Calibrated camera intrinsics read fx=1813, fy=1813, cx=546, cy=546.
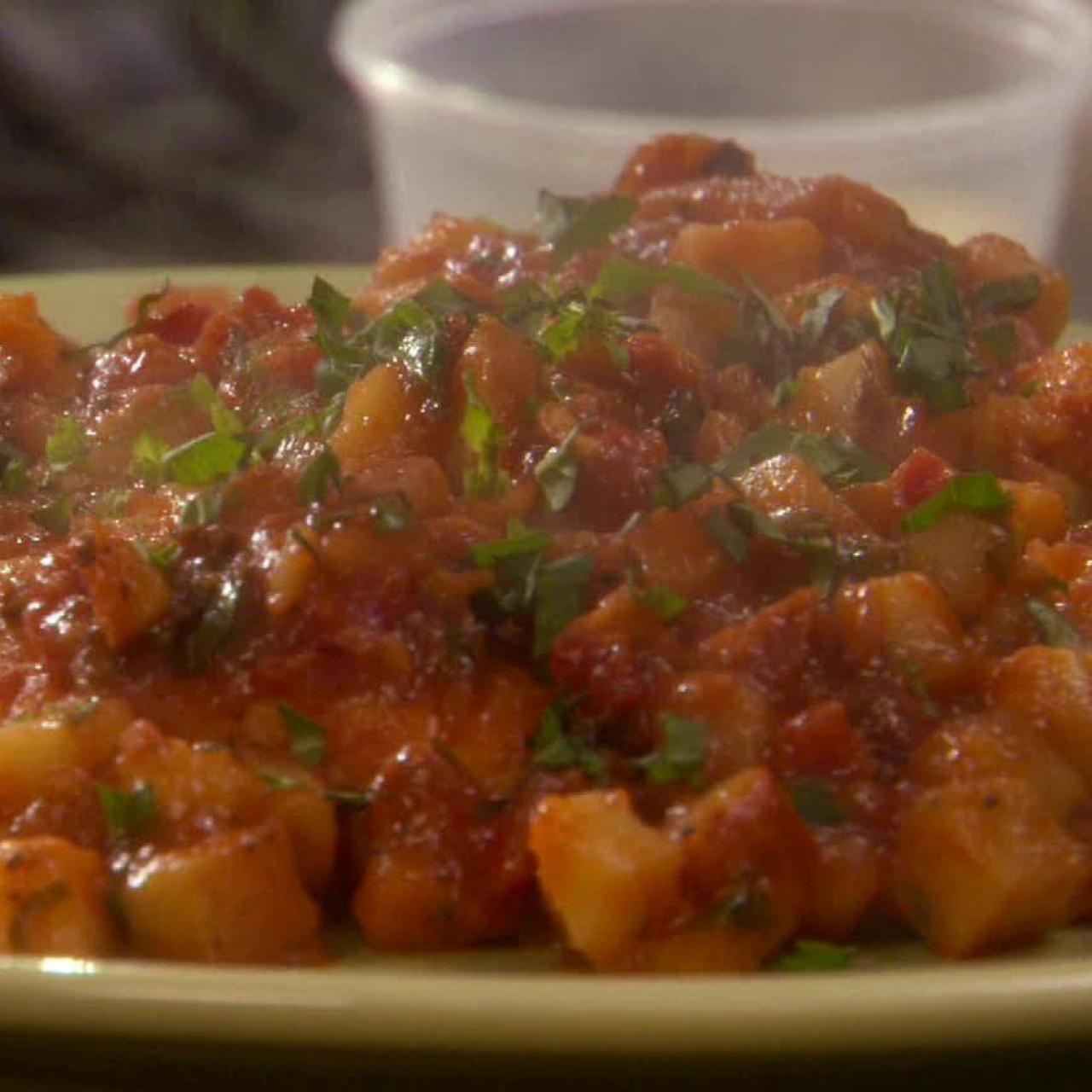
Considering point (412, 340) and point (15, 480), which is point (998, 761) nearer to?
point (412, 340)

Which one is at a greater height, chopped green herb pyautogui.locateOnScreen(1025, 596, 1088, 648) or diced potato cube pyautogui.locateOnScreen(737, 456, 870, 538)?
diced potato cube pyautogui.locateOnScreen(737, 456, 870, 538)

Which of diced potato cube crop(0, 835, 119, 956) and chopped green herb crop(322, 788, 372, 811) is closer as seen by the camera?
diced potato cube crop(0, 835, 119, 956)

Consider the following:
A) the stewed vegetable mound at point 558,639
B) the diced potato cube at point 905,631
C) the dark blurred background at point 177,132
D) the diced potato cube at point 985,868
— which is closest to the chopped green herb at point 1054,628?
the stewed vegetable mound at point 558,639

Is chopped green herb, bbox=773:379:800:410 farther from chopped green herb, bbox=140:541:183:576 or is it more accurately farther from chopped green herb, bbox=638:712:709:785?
chopped green herb, bbox=140:541:183:576

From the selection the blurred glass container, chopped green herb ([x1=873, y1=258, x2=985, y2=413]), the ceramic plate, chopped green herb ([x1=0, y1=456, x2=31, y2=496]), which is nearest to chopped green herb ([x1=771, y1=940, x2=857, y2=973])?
the ceramic plate

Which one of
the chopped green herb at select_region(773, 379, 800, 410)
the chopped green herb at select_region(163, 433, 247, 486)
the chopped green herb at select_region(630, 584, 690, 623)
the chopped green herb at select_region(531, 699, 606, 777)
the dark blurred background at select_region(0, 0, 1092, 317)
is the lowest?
the dark blurred background at select_region(0, 0, 1092, 317)

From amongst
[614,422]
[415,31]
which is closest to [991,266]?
[614,422]

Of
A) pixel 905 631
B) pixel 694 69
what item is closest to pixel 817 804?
pixel 905 631

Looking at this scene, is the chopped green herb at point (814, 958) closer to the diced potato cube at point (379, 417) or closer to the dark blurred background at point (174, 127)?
the diced potato cube at point (379, 417)
